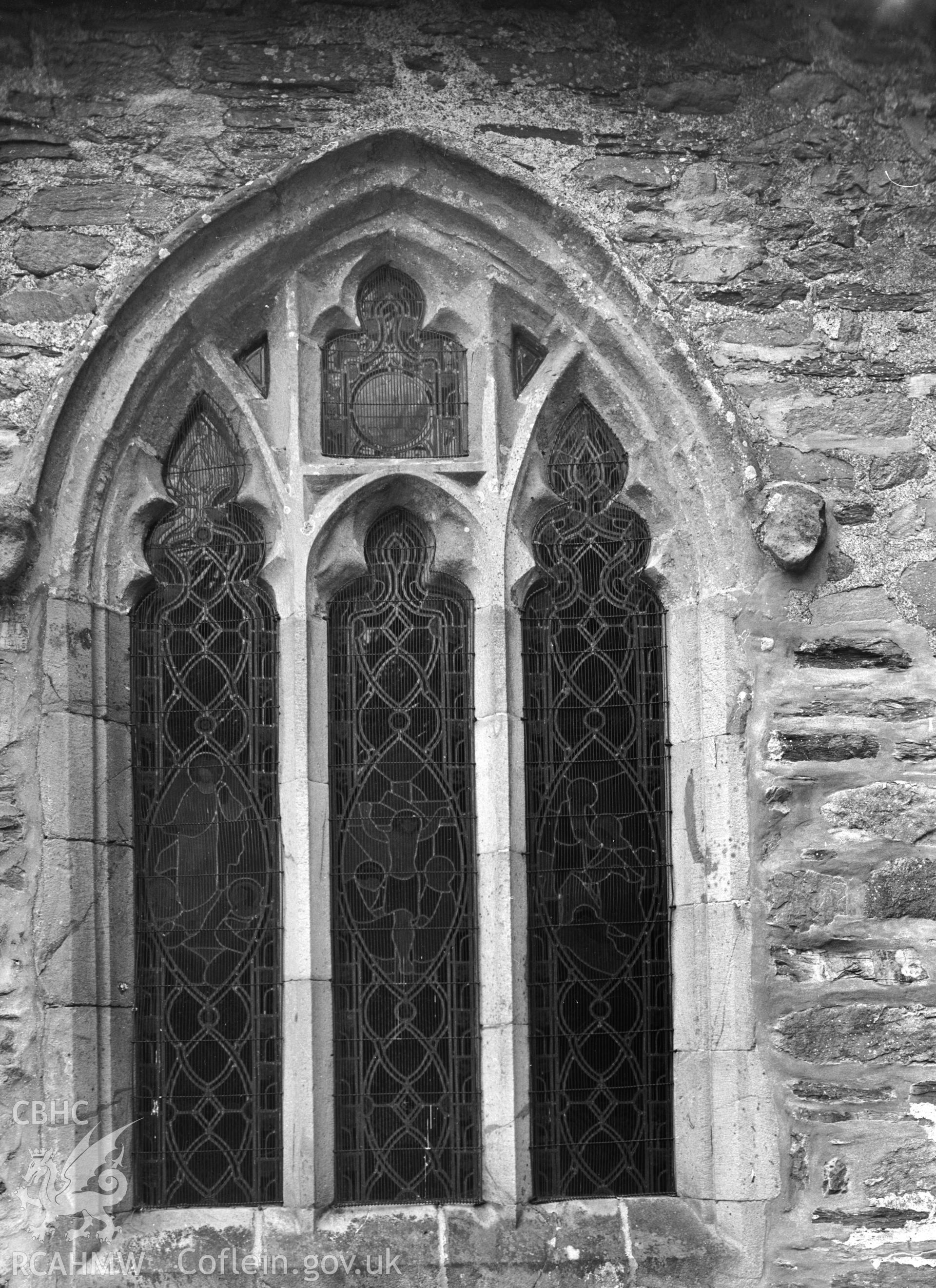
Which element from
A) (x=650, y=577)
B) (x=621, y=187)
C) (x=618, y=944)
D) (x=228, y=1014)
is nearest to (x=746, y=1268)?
(x=618, y=944)

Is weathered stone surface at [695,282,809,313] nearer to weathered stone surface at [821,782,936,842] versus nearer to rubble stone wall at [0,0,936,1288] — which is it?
rubble stone wall at [0,0,936,1288]

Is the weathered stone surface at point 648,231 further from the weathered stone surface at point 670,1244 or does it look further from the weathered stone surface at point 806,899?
the weathered stone surface at point 670,1244

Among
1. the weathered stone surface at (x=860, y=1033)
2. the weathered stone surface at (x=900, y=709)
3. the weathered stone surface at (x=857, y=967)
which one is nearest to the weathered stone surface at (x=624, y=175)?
the weathered stone surface at (x=900, y=709)

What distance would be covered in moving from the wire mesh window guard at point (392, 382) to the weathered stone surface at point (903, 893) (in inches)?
72.3

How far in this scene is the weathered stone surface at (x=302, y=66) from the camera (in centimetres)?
492

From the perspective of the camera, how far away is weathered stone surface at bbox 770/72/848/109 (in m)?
4.99

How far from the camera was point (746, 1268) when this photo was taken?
14.4 feet

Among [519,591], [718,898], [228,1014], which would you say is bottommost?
[228,1014]

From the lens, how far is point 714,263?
4871mm

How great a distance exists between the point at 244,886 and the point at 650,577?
1.58m

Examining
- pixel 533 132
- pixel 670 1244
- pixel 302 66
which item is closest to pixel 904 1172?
pixel 670 1244

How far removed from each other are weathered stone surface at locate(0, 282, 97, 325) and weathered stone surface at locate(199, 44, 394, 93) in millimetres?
825

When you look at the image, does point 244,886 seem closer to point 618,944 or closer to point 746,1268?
point 618,944

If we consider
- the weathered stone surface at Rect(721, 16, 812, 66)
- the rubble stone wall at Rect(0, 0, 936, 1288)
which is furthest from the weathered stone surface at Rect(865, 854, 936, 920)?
the weathered stone surface at Rect(721, 16, 812, 66)
